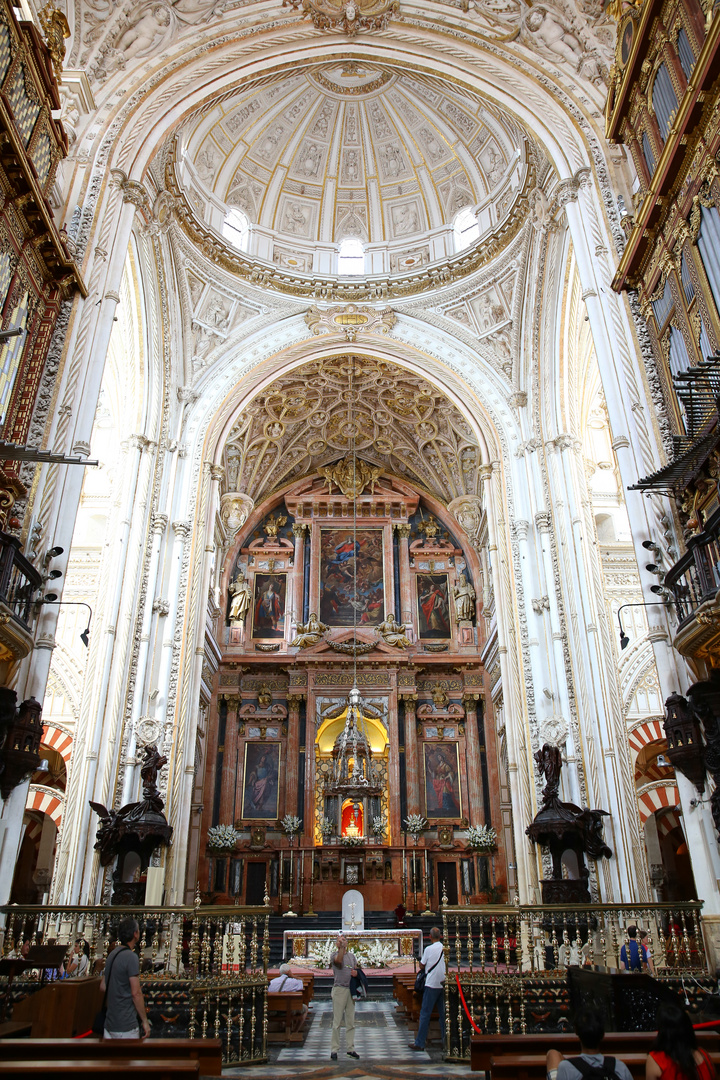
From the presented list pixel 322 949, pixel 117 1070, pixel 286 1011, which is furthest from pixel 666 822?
pixel 117 1070

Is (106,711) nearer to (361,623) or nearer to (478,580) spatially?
(361,623)

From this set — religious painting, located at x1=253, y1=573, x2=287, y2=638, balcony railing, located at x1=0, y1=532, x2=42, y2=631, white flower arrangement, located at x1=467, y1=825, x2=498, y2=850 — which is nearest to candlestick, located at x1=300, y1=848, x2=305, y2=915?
white flower arrangement, located at x1=467, y1=825, x2=498, y2=850

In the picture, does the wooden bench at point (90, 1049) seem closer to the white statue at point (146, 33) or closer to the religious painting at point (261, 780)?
the white statue at point (146, 33)

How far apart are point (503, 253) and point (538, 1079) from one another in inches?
812

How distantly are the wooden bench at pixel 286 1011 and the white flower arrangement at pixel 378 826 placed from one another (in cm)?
1395

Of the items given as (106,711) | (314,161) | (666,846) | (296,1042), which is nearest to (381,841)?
(666,846)

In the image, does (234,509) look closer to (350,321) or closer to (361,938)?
(350,321)

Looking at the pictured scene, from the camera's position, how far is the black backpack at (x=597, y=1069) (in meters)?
3.79

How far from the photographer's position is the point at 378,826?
80.6ft

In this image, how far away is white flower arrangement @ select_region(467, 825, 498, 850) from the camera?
23.9 meters

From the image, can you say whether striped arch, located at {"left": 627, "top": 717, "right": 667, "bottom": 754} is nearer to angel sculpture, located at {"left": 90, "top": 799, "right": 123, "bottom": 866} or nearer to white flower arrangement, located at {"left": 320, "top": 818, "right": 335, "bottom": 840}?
white flower arrangement, located at {"left": 320, "top": 818, "right": 335, "bottom": 840}

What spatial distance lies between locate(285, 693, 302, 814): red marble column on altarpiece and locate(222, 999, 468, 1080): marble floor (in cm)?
1347

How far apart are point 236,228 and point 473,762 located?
18780mm

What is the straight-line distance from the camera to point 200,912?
8820 millimetres
